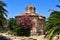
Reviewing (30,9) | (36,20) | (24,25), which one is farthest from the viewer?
(30,9)

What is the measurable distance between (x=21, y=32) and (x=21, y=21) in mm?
1962

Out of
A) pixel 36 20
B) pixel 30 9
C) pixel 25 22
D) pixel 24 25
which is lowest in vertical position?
pixel 24 25

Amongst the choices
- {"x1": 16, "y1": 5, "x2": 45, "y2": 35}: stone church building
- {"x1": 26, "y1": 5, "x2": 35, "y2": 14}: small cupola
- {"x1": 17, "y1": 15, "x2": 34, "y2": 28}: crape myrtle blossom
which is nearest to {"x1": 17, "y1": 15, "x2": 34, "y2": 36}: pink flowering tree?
{"x1": 17, "y1": 15, "x2": 34, "y2": 28}: crape myrtle blossom

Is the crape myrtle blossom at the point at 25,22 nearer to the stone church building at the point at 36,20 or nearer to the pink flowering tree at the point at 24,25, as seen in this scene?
the pink flowering tree at the point at 24,25

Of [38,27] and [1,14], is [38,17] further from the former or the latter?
[1,14]

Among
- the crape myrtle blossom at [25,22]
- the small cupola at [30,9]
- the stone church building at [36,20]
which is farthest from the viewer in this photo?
the small cupola at [30,9]

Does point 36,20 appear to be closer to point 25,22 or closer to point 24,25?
point 25,22

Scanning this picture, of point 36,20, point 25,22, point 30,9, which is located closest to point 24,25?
point 25,22

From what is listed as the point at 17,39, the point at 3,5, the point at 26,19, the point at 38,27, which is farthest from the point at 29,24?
the point at 38,27

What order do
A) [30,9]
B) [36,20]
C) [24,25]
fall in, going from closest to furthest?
[24,25] → [36,20] → [30,9]

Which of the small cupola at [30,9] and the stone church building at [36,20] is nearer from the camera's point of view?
the stone church building at [36,20]

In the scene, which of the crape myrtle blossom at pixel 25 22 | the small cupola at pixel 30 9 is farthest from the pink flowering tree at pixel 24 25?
the small cupola at pixel 30 9

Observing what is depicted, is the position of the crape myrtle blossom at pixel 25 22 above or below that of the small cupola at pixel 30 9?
below

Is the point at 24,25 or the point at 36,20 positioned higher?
the point at 36,20
